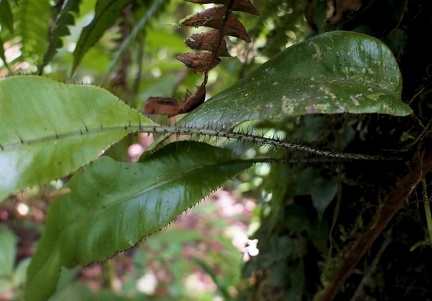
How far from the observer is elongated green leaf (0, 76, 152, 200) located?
16.1 inches

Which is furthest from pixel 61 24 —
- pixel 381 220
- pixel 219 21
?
pixel 381 220

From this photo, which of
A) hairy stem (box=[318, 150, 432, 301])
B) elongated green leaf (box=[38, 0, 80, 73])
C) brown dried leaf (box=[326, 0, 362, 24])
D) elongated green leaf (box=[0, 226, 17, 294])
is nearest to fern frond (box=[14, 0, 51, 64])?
elongated green leaf (box=[38, 0, 80, 73])

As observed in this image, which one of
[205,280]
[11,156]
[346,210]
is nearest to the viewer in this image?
[11,156]

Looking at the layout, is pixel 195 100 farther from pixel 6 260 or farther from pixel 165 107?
→ pixel 6 260

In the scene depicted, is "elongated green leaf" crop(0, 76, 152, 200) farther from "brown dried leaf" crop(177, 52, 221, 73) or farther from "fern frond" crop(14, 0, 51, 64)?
"fern frond" crop(14, 0, 51, 64)

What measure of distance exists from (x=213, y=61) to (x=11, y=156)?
24 cm

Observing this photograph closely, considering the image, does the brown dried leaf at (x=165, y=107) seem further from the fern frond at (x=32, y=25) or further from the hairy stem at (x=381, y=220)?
the fern frond at (x=32, y=25)

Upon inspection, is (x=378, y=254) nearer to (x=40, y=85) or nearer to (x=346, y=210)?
(x=346, y=210)

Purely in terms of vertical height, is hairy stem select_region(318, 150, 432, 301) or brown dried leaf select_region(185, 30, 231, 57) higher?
brown dried leaf select_region(185, 30, 231, 57)

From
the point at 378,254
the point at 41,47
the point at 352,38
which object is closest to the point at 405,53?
the point at 352,38

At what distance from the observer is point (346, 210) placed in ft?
2.09

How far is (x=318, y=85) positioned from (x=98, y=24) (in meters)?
0.41

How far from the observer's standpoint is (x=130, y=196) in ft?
1.65

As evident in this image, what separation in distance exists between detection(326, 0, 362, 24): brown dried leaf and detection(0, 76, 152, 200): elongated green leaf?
280mm
